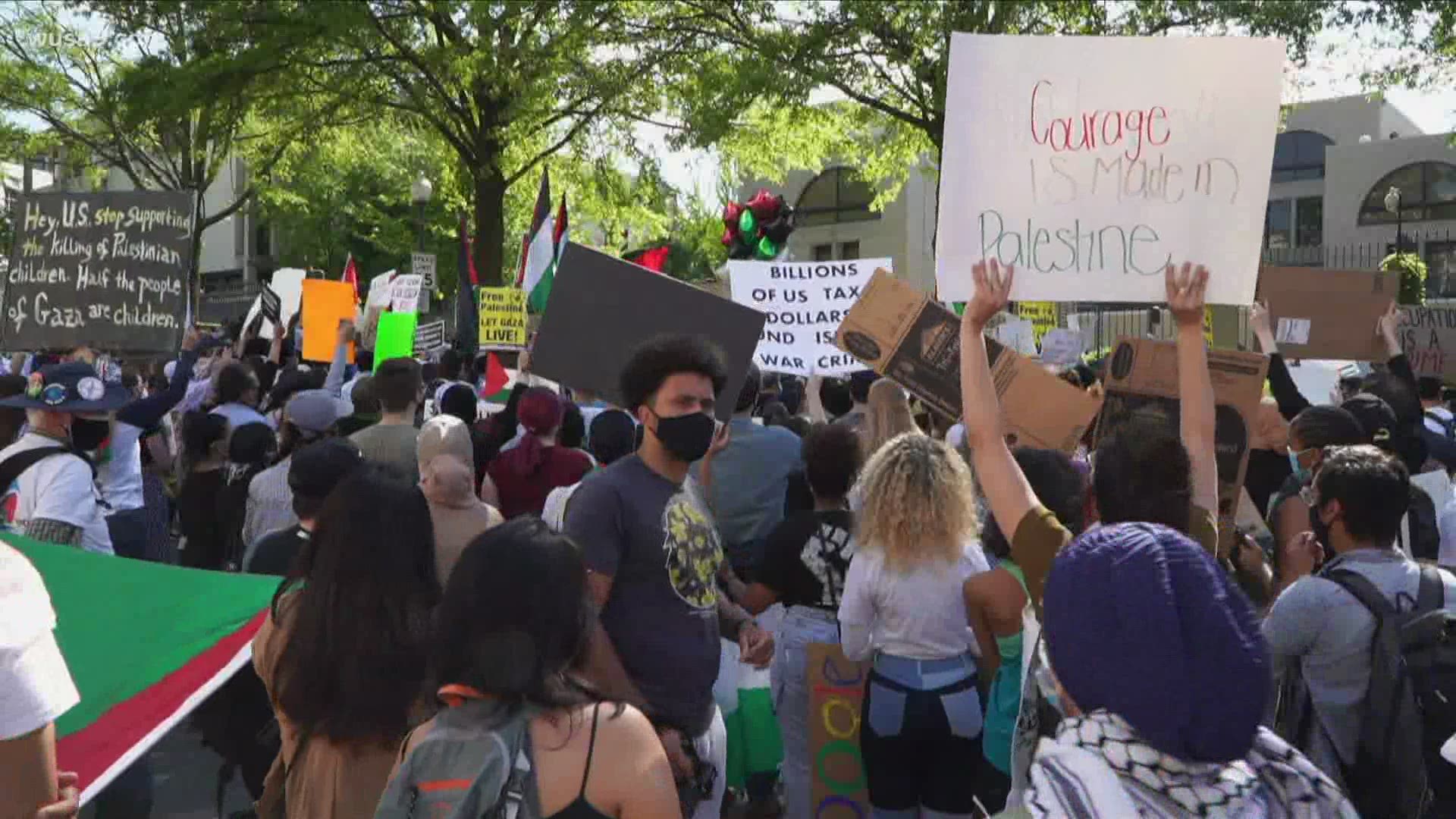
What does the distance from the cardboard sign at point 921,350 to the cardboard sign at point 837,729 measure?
99cm

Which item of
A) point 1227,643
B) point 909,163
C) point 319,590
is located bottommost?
point 319,590

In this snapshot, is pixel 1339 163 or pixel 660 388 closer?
pixel 660 388

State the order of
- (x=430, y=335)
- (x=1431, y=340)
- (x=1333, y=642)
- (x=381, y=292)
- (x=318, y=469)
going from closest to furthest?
(x=1333, y=642)
(x=318, y=469)
(x=1431, y=340)
(x=381, y=292)
(x=430, y=335)

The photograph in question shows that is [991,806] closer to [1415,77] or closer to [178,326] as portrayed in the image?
[178,326]

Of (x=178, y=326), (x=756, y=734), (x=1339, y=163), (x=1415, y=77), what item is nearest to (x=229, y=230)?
(x=1339, y=163)

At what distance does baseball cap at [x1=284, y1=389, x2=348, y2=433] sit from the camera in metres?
6.94

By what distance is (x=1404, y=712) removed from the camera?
350 cm

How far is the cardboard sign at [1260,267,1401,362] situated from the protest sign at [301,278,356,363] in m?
8.75

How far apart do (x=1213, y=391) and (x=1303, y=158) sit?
1965 inches

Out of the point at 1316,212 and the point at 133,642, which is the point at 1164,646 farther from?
the point at 1316,212

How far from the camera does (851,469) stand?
17.4 ft

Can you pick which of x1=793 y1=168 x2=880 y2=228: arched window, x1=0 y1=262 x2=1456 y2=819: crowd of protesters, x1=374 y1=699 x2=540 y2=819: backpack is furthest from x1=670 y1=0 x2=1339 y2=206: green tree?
x1=793 y1=168 x2=880 y2=228: arched window

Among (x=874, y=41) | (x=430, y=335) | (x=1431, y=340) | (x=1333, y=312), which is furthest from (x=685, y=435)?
(x=874, y=41)

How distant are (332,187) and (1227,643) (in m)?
43.7
